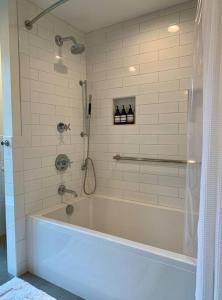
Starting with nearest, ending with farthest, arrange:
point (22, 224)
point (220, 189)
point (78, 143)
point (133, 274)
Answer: point (220, 189) < point (133, 274) < point (22, 224) < point (78, 143)

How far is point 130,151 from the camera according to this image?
244 centimetres

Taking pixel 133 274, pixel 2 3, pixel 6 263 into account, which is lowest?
pixel 6 263

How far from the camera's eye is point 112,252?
61.8 inches

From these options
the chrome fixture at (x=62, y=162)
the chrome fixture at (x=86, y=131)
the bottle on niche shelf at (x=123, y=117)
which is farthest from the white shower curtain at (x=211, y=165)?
the chrome fixture at (x=86, y=131)

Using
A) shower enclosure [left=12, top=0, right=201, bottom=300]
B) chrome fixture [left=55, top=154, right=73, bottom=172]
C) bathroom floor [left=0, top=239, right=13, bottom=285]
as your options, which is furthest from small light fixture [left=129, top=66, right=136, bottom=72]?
bathroom floor [left=0, top=239, right=13, bottom=285]

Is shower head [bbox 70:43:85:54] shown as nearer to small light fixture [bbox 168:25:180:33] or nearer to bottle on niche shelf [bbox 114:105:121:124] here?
bottle on niche shelf [bbox 114:105:121:124]

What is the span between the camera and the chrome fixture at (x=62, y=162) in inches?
93.1

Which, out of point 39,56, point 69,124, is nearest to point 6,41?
point 39,56

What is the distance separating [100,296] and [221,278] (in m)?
0.98

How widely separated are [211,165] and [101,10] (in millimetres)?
1920

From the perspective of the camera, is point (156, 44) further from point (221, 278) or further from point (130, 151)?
point (221, 278)

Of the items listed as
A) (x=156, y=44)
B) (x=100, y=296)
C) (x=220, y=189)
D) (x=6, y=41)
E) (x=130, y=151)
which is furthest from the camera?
(x=130, y=151)

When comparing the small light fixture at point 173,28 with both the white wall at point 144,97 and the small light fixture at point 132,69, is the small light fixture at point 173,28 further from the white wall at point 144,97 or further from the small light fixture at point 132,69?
the small light fixture at point 132,69

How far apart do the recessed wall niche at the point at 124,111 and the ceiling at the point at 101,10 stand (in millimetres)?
837
